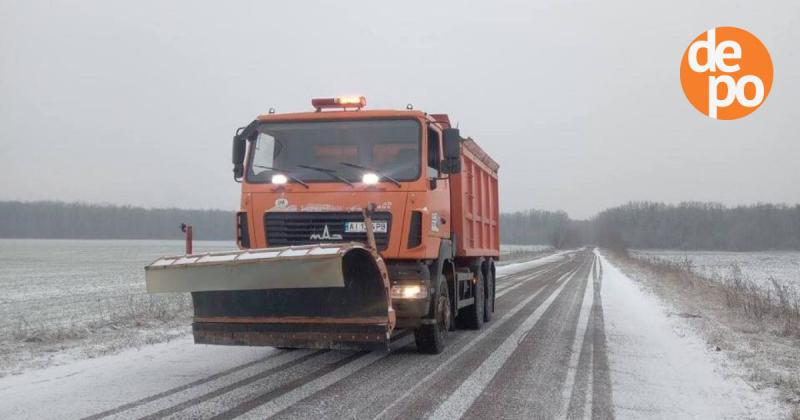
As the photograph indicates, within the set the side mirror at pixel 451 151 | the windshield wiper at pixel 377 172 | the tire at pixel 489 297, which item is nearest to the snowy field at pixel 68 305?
the windshield wiper at pixel 377 172

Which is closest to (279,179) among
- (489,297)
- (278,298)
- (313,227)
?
(313,227)

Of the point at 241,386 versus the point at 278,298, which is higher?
the point at 278,298

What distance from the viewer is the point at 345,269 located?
6902mm

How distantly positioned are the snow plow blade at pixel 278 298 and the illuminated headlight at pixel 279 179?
4.51 ft

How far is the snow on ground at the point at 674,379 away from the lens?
5648 millimetres

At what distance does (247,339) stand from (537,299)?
1179 cm

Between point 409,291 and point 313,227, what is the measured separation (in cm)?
140

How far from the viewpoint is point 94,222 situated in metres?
130

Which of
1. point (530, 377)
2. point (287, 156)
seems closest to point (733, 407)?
point (530, 377)

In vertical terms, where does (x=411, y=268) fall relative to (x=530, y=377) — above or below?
above

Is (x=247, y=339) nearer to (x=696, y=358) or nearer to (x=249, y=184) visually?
(x=249, y=184)

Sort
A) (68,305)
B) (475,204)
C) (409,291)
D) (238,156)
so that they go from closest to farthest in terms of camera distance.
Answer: (409,291) → (238,156) → (475,204) → (68,305)

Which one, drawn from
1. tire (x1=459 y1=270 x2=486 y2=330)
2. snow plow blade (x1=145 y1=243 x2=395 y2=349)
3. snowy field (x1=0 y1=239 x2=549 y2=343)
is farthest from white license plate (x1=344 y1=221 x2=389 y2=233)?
snowy field (x1=0 y1=239 x2=549 y2=343)

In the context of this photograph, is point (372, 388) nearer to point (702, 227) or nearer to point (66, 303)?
point (66, 303)
